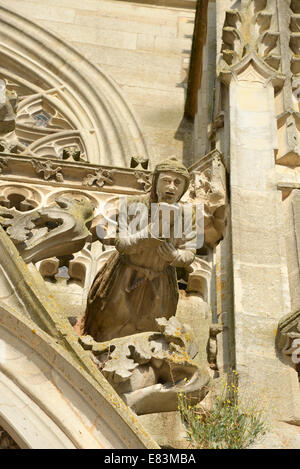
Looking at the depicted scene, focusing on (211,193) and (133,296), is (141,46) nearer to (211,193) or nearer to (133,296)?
(211,193)

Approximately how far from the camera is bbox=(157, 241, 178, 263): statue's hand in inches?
238

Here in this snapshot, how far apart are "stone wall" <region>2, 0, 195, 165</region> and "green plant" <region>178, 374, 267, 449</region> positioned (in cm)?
597

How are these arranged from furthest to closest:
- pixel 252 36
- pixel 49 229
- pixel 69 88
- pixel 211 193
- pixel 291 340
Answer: pixel 69 88 → pixel 252 36 → pixel 211 193 → pixel 49 229 → pixel 291 340

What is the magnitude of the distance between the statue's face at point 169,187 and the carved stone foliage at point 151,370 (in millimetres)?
1156

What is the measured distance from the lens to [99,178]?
7973mm

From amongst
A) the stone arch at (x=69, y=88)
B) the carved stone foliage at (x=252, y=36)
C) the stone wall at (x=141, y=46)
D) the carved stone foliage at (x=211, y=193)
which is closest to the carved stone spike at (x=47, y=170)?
the carved stone foliage at (x=211, y=193)

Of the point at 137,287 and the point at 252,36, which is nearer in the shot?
the point at 137,287

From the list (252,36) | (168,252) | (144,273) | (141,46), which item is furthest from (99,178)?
(141,46)

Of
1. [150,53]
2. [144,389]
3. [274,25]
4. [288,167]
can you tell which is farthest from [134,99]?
[144,389]

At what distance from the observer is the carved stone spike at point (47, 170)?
7984 millimetres

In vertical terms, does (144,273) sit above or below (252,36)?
below

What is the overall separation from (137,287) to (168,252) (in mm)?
362

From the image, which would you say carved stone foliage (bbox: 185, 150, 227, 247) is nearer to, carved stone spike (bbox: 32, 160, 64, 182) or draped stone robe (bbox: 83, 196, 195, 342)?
draped stone robe (bbox: 83, 196, 195, 342)
